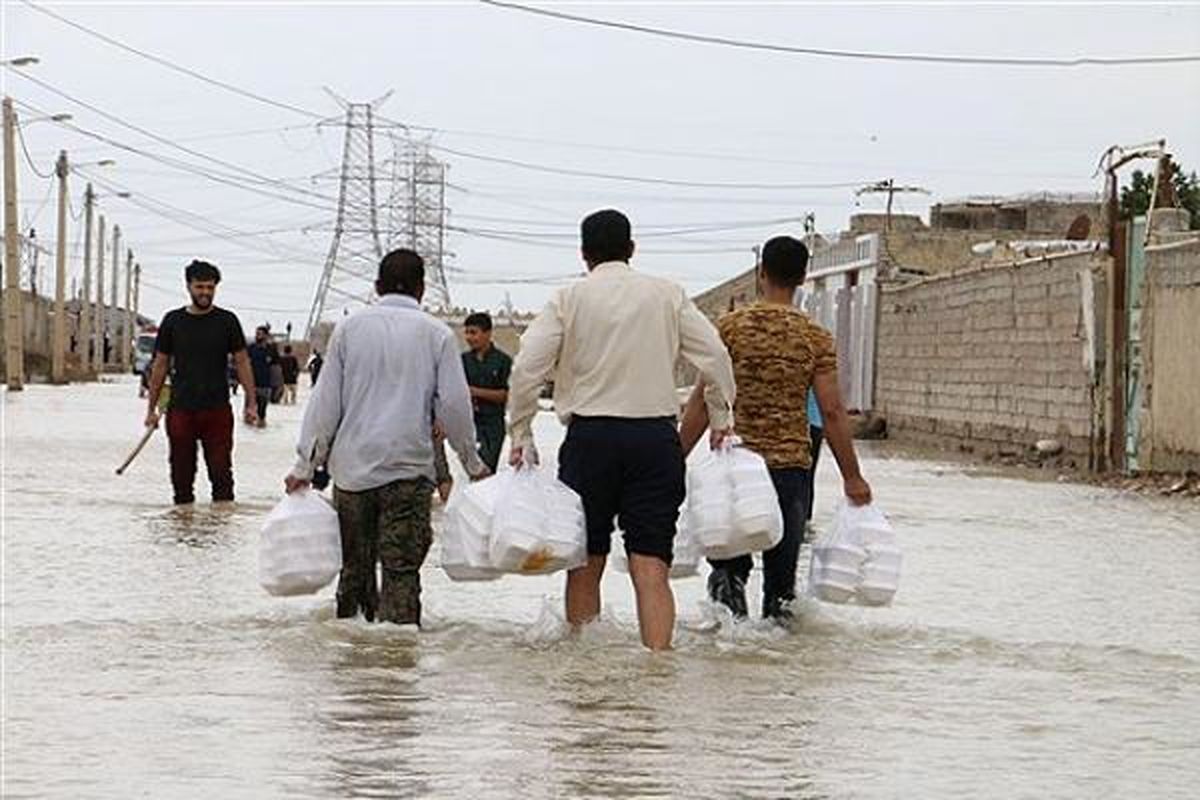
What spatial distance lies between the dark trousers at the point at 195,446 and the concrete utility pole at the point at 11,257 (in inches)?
1547

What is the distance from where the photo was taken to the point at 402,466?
10.2 m

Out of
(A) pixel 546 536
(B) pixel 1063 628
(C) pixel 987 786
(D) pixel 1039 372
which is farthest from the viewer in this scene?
(D) pixel 1039 372

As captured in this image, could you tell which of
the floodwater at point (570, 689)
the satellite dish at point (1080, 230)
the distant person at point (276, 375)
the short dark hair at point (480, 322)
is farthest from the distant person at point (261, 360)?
the floodwater at point (570, 689)

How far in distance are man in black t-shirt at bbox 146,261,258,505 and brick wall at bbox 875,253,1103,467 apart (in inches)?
541

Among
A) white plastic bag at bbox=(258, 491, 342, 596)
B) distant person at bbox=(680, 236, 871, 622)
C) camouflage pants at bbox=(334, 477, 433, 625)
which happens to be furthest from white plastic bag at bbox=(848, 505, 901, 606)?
white plastic bag at bbox=(258, 491, 342, 596)

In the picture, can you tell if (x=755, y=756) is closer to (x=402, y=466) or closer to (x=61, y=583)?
(x=402, y=466)

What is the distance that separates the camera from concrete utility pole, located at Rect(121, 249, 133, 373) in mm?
123312

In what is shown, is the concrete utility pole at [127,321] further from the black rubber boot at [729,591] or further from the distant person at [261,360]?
the black rubber boot at [729,591]

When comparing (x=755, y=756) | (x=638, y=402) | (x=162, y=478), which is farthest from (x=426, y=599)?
(x=162, y=478)

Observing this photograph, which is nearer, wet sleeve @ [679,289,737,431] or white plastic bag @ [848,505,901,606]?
wet sleeve @ [679,289,737,431]

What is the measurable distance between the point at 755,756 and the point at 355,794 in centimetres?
135

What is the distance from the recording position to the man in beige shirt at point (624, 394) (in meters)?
9.66

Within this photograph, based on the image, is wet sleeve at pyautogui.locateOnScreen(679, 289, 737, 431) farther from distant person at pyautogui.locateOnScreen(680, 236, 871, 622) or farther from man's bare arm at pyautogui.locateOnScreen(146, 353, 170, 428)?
man's bare arm at pyautogui.locateOnScreen(146, 353, 170, 428)

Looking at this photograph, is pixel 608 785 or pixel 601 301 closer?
pixel 608 785
